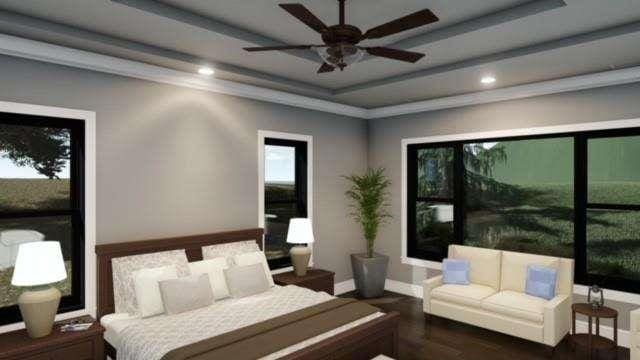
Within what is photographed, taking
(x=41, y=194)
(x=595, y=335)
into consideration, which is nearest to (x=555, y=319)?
(x=595, y=335)

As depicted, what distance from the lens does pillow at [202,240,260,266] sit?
14.0 ft

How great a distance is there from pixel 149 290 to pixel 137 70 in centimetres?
210

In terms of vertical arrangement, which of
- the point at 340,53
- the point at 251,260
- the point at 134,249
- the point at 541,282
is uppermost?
the point at 340,53

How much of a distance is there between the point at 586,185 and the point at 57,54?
5464mm

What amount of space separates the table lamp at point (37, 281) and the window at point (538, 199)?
459 centimetres

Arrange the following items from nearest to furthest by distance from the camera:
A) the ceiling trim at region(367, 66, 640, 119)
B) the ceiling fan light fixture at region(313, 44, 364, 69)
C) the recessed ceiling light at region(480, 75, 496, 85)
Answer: the ceiling fan light fixture at region(313, 44, 364, 69), the ceiling trim at region(367, 66, 640, 119), the recessed ceiling light at region(480, 75, 496, 85)

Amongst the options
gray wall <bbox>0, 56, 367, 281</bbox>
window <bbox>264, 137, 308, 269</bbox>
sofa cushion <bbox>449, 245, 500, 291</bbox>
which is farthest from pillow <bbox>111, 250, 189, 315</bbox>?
sofa cushion <bbox>449, 245, 500, 291</bbox>

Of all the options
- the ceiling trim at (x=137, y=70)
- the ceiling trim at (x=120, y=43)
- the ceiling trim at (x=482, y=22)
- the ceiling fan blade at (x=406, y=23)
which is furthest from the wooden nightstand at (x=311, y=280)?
the ceiling fan blade at (x=406, y=23)

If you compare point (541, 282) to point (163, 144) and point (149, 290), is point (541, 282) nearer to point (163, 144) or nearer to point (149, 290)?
point (149, 290)

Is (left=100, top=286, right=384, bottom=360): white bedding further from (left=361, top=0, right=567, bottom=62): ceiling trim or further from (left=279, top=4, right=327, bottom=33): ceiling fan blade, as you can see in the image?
(left=361, top=0, right=567, bottom=62): ceiling trim

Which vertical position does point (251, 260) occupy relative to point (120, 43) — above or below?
below

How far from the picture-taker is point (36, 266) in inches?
111

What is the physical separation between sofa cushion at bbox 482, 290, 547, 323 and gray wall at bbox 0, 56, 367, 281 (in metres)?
2.43

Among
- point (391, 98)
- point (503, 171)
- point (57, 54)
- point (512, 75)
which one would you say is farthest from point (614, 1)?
point (57, 54)
